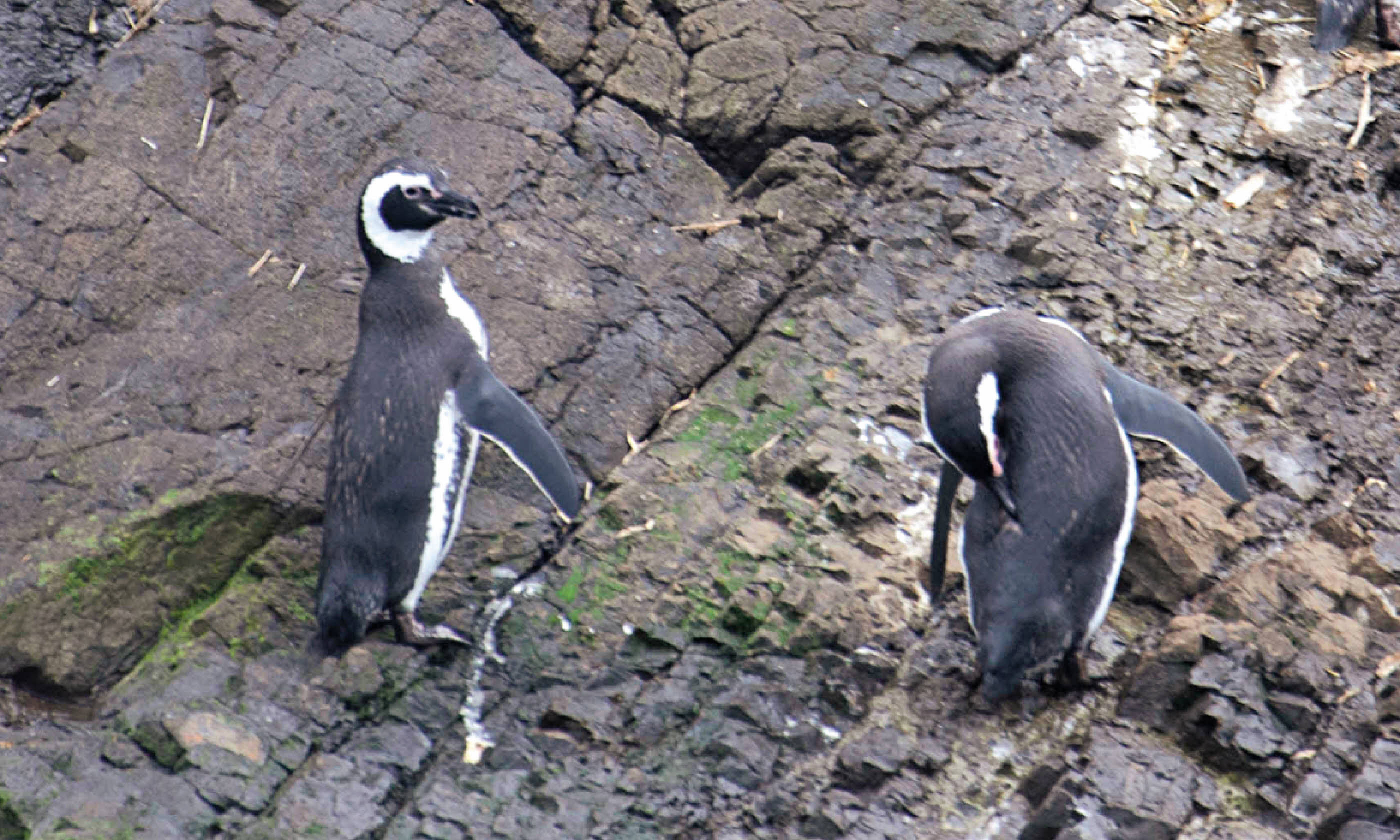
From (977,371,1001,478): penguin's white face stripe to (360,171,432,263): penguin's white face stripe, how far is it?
1597 mm

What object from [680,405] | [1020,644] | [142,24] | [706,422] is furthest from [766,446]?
[142,24]

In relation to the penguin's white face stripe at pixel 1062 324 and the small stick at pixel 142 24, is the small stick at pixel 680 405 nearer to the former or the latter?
the penguin's white face stripe at pixel 1062 324

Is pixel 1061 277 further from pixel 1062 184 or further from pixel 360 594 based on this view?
pixel 360 594

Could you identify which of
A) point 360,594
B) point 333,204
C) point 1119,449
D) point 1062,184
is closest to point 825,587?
point 1119,449

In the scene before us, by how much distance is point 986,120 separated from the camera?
4762 millimetres

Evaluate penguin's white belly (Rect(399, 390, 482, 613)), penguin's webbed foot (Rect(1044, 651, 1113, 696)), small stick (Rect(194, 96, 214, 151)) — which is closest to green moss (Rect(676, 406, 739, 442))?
penguin's white belly (Rect(399, 390, 482, 613))

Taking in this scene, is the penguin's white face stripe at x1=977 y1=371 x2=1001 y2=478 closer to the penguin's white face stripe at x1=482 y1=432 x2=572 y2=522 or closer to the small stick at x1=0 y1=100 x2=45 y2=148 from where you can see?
the penguin's white face stripe at x1=482 y1=432 x2=572 y2=522

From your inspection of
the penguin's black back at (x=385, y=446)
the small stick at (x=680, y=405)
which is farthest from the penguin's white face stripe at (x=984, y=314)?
the penguin's black back at (x=385, y=446)

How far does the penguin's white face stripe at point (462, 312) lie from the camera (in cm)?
415

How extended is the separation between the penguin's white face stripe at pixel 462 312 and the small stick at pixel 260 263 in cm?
64

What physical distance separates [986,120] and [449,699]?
243cm

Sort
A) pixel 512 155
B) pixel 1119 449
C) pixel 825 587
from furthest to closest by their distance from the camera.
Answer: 1. pixel 512 155
2. pixel 825 587
3. pixel 1119 449

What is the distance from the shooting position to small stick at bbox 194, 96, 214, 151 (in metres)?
4.71

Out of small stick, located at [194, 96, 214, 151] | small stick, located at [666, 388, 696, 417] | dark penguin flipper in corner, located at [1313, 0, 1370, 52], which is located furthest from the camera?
dark penguin flipper in corner, located at [1313, 0, 1370, 52]
